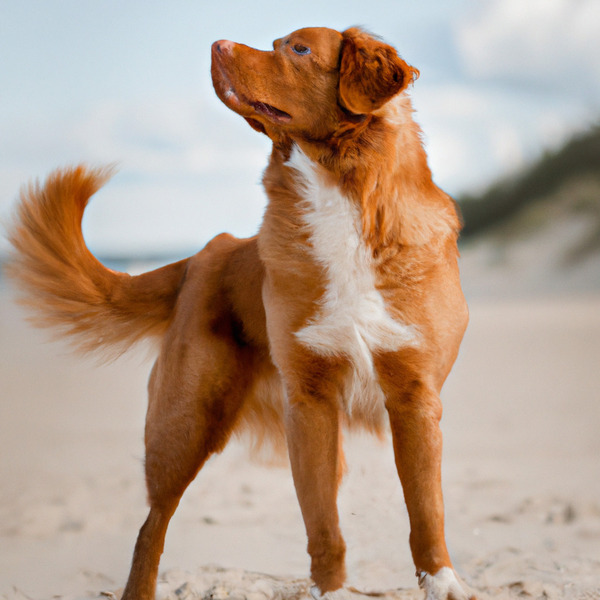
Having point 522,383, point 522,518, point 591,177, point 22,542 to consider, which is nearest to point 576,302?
point 591,177

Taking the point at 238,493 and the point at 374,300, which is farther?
the point at 238,493

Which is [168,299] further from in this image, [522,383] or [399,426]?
[522,383]

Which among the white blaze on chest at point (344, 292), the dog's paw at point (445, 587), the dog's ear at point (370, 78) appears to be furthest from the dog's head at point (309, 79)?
the dog's paw at point (445, 587)

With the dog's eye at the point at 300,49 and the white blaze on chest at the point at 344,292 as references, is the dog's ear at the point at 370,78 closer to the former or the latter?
the dog's eye at the point at 300,49

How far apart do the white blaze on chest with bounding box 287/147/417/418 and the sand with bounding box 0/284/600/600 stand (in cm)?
57

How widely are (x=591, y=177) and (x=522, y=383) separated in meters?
10.5

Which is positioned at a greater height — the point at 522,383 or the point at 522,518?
the point at 522,383

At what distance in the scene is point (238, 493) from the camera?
4926 millimetres

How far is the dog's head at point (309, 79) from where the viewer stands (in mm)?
2395

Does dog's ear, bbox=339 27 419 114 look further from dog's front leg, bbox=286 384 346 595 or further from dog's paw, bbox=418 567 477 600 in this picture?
dog's paw, bbox=418 567 477 600

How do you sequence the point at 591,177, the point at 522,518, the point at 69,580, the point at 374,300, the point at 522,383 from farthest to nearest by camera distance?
the point at 591,177, the point at 522,383, the point at 522,518, the point at 69,580, the point at 374,300

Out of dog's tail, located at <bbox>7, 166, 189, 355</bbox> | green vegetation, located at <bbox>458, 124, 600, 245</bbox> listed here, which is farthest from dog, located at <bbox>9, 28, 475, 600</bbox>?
green vegetation, located at <bbox>458, 124, 600, 245</bbox>

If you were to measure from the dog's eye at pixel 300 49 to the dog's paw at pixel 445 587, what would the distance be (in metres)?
1.74

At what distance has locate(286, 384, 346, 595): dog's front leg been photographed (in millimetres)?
2531
